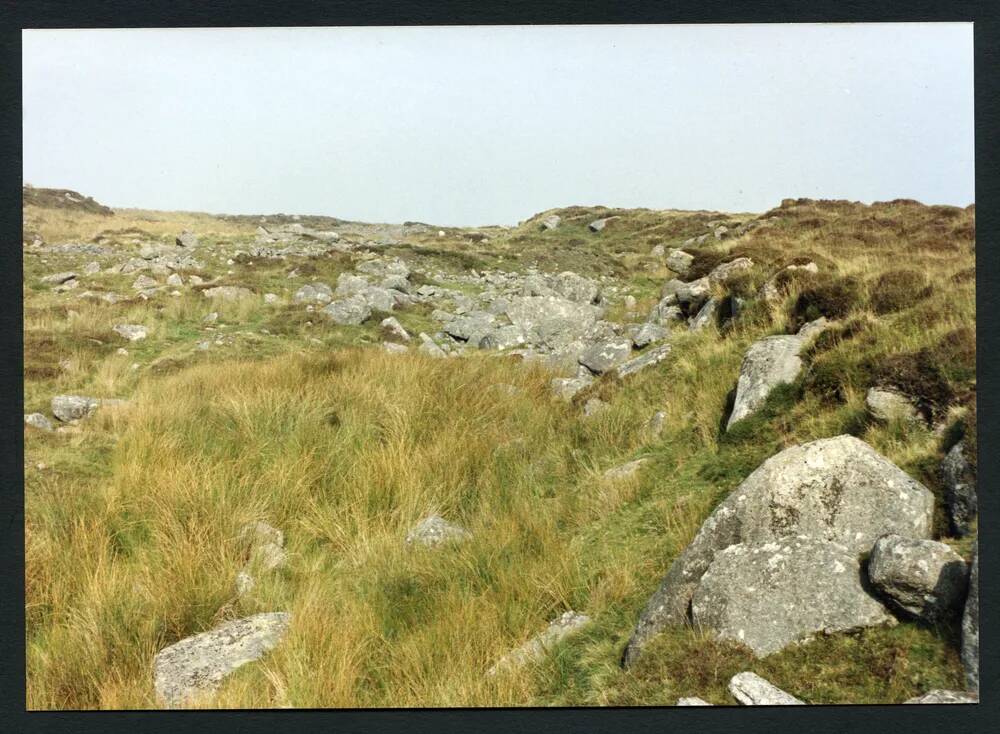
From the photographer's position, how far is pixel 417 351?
1090 cm

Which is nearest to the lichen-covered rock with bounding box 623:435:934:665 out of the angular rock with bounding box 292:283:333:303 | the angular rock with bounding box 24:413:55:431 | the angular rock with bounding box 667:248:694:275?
the angular rock with bounding box 24:413:55:431

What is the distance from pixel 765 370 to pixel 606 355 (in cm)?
379

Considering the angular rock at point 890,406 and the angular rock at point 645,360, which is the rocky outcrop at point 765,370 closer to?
the angular rock at point 890,406

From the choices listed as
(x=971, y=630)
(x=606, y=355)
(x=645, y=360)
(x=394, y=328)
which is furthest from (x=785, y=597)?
(x=394, y=328)

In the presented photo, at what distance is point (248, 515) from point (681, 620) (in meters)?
3.29

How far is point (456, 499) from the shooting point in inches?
228

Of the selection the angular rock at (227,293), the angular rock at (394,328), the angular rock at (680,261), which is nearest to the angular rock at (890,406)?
the angular rock at (680,261)

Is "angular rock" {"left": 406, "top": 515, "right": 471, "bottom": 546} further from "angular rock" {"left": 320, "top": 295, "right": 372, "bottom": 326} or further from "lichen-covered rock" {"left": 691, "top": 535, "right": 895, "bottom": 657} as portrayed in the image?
"angular rock" {"left": 320, "top": 295, "right": 372, "bottom": 326}

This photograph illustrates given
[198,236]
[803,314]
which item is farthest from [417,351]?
[198,236]

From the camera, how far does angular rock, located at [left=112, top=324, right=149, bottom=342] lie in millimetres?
11461

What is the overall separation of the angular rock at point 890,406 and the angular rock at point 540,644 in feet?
8.01

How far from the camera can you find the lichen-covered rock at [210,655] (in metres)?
4.02

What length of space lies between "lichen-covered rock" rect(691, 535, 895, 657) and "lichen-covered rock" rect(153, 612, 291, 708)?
2496mm

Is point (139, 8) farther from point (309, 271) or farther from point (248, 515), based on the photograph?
point (309, 271)
